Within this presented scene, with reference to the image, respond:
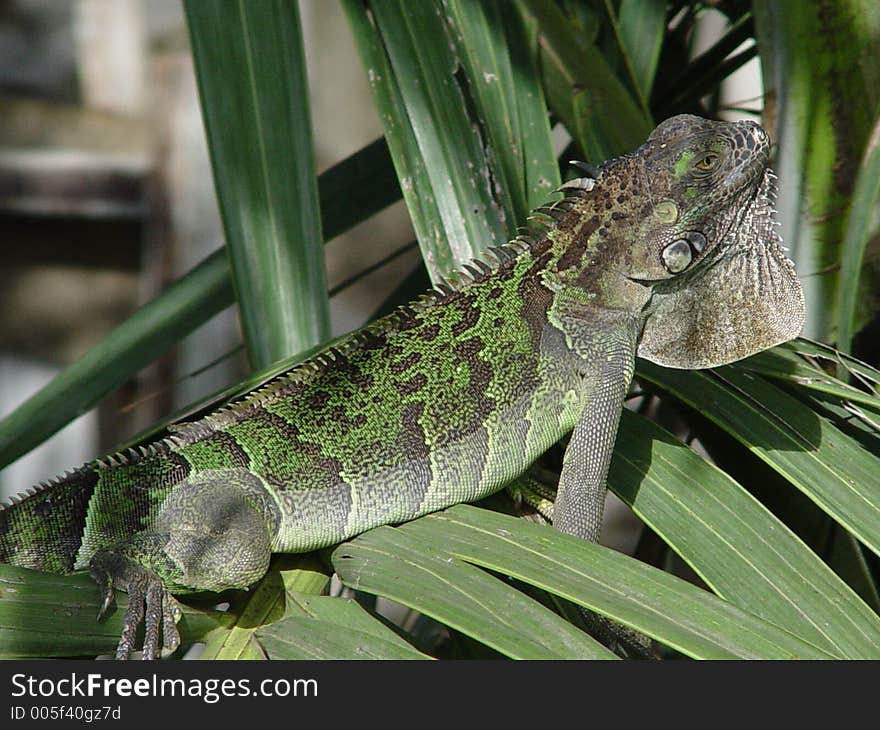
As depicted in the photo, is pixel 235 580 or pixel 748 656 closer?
pixel 748 656

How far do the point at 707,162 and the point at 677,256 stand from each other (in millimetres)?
165

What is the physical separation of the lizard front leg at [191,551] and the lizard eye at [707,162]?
907mm

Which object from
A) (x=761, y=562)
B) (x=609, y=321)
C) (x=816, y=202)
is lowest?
(x=761, y=562)

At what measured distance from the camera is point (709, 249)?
5.39 feet

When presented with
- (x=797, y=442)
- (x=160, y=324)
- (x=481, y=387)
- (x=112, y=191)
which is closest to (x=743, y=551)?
(x=797, y=442)

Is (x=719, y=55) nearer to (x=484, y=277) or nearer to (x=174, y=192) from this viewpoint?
(x=484, y=277)

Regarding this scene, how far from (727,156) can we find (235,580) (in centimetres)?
104

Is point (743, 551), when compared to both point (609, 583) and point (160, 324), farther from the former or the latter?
point (160, 324)

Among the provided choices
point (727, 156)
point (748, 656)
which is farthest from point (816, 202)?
point (748, 656)

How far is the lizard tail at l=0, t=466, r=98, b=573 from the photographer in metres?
1.47

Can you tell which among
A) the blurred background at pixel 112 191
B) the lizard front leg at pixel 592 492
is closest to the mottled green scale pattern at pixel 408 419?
the lizard front leg at pixel 592 492

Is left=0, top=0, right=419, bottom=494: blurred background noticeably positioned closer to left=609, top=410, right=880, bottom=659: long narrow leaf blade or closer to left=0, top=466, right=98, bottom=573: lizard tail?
left=0, top=466, right=98, bottom=573: lizard tail

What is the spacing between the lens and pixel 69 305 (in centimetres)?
462

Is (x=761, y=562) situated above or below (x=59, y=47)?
A: below
